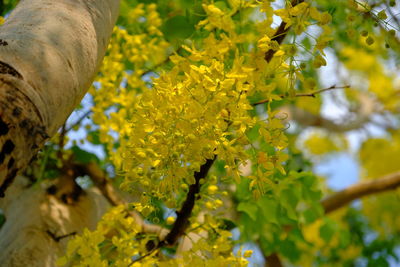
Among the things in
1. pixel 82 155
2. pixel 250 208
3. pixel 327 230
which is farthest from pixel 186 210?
pixel 327 230

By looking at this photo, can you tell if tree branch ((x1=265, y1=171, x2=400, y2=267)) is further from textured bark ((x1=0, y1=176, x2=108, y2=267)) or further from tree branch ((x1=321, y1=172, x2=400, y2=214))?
textured bark ((x1=0, y1=176, x2=108, y2=267))

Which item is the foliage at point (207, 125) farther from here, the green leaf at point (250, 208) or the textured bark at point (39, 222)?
the textured bark at point (39, 222)

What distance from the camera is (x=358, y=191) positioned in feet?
13.6

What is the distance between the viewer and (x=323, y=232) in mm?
3238

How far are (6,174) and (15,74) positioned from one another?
0.71ft

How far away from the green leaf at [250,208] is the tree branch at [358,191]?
1.99m

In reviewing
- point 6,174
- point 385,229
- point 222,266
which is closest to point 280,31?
point 222,266

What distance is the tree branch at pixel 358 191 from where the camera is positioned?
4.07 metres

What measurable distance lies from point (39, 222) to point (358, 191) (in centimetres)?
283

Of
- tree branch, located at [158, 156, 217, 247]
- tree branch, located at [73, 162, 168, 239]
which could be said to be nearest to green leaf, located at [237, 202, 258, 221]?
tree branch, located at [158, 156, 217, 247]

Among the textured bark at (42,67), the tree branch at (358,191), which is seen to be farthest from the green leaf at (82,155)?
the tree branch at (358,191)

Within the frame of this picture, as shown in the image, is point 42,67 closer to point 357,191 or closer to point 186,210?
point 186,210

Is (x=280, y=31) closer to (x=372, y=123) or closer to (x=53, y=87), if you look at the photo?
(x=53, y=87)

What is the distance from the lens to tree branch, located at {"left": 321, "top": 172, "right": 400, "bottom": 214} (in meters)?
4.07
